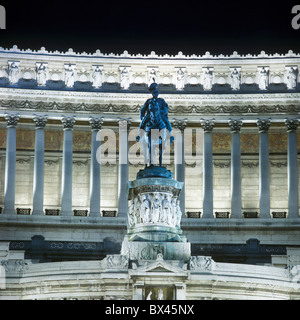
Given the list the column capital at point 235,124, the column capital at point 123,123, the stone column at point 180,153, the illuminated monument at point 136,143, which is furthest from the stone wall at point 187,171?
the column capital at point 123,123

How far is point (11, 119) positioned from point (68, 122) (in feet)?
18.2

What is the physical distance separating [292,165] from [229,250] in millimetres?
20041

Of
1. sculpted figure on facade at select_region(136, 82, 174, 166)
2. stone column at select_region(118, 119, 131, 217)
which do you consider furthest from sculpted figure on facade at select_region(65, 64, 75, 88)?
sculpted figure on facade at select_region(136, 82, 174, 166)

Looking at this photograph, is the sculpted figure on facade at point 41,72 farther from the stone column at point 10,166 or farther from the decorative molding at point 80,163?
the decorative molding at point 80,163

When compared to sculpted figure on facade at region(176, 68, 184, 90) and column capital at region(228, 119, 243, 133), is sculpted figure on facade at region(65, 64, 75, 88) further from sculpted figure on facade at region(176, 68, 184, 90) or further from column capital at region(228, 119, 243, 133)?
column capital at region(228, 119, 243, 133)

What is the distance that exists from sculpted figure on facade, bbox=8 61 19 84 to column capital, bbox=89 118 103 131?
27.5ft

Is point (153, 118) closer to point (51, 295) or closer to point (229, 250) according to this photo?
point (51, 295)

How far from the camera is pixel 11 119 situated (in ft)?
306

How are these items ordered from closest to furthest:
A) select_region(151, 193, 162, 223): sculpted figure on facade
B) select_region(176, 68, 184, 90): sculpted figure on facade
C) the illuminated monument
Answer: select_region(151, 193, 162, 223): sculpted figure on facade < the illuminated monument < select_region(176, 68, 184, 90): sculpted figure on facade

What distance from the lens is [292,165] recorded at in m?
93.2

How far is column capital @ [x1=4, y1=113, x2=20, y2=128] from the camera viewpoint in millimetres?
93062

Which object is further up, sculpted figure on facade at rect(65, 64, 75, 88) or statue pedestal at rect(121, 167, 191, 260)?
sculpted figure on facade at rect(65, 64, 75, 88)

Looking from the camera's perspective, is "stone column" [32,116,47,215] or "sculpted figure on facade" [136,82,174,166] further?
"stone column" [32,116,47,215]

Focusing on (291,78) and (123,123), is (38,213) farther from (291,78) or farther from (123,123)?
(291,78)
